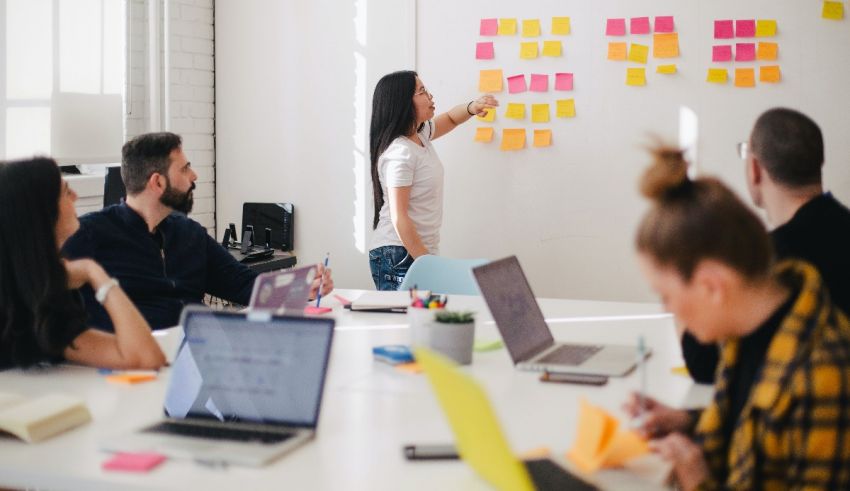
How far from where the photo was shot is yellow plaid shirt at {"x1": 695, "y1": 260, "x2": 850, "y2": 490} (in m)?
1.26

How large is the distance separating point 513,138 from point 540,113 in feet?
0.56

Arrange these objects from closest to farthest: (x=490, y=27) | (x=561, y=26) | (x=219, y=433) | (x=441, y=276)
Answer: (x=219, y=433) → (x=441, y=276) → (x=561, y=26) → (x=490, y=27)

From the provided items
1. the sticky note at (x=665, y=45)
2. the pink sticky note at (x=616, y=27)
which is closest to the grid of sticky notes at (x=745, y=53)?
the sticky note at (x=665, y=45)

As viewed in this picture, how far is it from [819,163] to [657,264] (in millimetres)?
1104

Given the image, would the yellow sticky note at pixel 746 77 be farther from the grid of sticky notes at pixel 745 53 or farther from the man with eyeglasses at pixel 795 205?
the man with eyeglasses at pixel 795 205

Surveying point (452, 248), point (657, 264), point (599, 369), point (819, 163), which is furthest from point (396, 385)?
point (452, 248)

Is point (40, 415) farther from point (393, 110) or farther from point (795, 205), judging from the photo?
point (393, 110)

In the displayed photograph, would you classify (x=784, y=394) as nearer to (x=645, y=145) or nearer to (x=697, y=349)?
(x=645, y=145)

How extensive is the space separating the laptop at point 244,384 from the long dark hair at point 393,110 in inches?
89.7

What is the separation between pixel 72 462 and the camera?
1.56m

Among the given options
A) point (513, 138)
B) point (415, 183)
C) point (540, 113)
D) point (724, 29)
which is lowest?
point (415, 183)

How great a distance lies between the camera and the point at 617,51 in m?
4.21

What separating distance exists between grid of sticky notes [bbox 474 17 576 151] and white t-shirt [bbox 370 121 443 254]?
512 mm

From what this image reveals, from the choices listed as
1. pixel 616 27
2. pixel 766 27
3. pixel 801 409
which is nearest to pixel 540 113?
pixel 616 27
